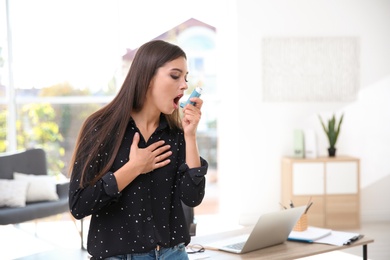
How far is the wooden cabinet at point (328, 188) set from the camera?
613cm

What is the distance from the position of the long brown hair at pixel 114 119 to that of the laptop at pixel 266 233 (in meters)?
1.05

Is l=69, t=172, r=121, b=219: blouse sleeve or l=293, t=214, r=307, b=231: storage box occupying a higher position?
l=69, t=172, r=121, b=219: blouse sleeve

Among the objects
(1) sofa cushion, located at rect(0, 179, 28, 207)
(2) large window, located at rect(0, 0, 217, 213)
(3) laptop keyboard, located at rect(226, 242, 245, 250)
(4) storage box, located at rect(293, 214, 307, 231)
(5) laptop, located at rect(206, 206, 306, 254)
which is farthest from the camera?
(2) large window, located at rect(0, 0, 217, 213)

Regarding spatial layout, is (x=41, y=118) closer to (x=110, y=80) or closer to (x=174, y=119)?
(x=110, y=80)

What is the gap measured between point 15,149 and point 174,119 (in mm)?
5219

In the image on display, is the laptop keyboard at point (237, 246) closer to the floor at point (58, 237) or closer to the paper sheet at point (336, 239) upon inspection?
the paper sheet at point (336, 239)

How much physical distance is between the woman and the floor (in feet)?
10.3

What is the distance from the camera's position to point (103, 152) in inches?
70.3

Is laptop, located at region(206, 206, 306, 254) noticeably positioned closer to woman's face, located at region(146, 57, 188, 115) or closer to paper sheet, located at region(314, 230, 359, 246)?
paper sheet, located at region(314, 230, 359, 246)

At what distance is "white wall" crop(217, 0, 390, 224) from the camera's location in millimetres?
6418

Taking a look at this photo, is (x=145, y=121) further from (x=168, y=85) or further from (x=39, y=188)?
(x=39, y=188)

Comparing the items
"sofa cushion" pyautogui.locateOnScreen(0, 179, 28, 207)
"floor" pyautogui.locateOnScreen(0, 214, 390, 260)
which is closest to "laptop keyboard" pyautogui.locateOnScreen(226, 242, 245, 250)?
"floor" pyautogui.locateOnScreen(0, 214, 390, 260)

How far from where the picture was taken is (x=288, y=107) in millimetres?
6484

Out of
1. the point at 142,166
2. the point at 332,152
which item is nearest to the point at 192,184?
the point at 142,166
